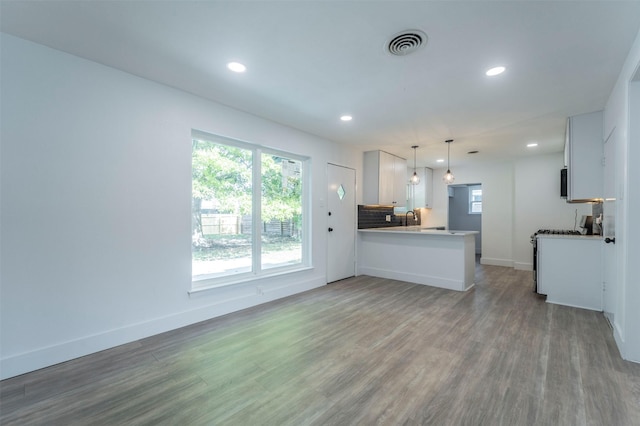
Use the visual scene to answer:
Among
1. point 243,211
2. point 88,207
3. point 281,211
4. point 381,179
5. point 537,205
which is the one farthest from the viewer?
point 537,205

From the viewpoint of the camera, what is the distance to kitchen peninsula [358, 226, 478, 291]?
4.51 metres

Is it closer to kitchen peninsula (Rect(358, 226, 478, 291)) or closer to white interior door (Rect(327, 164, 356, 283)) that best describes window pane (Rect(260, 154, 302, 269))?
white interior door (Rect(327, 164, 356, 283))

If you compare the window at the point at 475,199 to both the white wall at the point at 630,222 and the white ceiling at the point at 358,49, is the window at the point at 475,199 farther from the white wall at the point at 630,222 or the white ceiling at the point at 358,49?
the white wall at the point at 630,222

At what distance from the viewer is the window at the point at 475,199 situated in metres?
8.73

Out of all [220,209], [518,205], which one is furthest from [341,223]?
[518,205]

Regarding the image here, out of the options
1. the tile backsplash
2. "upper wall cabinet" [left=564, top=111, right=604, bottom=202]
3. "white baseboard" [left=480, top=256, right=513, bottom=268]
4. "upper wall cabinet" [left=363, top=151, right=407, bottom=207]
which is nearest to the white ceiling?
"upper wall cabinet" [left=564, top=111, right=604, bottom=202]

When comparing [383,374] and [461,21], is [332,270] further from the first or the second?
[461,21]

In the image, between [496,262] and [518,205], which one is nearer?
[518,205]

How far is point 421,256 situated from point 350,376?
3.23m

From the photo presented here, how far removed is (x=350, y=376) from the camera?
211cm

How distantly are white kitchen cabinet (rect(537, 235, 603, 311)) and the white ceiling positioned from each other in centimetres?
169

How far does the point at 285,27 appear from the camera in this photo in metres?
1.98

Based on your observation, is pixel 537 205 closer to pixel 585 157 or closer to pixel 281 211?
pixel 585 157

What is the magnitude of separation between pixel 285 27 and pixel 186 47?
0.86 m
